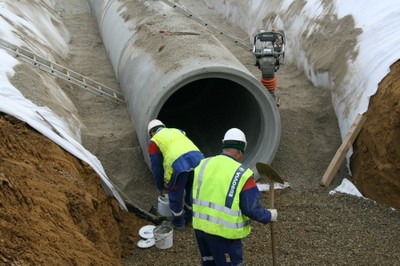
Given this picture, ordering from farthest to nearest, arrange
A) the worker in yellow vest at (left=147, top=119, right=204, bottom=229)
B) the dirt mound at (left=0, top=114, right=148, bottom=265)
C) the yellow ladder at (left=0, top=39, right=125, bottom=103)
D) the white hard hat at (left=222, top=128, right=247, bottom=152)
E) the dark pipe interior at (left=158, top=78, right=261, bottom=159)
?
1. the yellow ladder at (left=0, top=39, right=125, bottom=103)
2. the dark pipe interior at (left=158, top=78, right=261, bottom=159)
3. the worker in yellow vest at (left=147, top=119, right=204, bottom=229)
4. the white hard hat at (left=222, top=128, right=247, bottom=152)
5. the dirt mound at (left=0, top=114, right=148, bottom=265)

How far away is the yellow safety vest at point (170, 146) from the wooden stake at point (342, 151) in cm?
195

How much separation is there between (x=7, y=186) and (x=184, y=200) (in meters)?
2.43

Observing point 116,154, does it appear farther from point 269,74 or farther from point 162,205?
point 269,74

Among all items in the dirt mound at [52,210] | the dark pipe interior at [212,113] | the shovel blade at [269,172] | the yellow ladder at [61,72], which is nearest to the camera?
the dirt mound at [52,210]

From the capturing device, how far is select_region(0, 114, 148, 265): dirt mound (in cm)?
360

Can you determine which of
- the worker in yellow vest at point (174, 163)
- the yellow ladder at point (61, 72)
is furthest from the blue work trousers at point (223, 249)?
the yellow ladder at point (61, 72)

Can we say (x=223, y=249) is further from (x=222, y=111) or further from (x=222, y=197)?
(x=222, y=111)

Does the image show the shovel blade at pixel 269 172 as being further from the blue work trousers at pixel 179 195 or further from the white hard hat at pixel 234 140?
the blue work trousers at pixel 179 195

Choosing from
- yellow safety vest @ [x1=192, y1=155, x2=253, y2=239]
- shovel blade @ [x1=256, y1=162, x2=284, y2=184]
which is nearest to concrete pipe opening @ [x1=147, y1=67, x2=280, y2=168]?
shovel blade @ [x1=256, y1=162, x2=284, y2=184]

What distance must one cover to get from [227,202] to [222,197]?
56mm

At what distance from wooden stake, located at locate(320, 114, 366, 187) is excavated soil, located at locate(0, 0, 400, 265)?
3.9 inches

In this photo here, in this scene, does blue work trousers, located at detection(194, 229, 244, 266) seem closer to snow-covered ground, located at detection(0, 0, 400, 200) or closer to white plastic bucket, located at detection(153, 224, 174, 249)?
white plastic bucket, located at detection(153, 224, 174, 249)

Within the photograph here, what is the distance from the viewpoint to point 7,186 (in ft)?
13.1

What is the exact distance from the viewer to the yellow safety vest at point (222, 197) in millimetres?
3969
